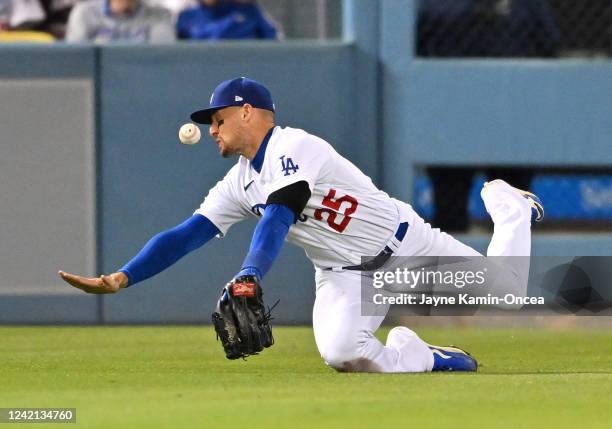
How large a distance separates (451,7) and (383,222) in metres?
4.49

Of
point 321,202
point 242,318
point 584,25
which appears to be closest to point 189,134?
point 321,202

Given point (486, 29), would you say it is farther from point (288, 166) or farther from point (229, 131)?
point (288, 166)

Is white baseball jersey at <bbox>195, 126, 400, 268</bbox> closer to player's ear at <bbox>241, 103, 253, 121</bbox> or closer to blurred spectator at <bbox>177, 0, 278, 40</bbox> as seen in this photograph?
player's ear at <bbox>241, 103, 253, 121</bbox>

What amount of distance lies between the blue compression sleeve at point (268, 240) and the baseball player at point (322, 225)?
5 cm

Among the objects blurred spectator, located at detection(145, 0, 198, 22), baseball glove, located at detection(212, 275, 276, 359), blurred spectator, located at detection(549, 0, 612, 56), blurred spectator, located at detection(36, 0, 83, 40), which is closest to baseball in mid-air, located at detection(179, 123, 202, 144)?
baseball glove, located at detection(212, 275, 276, 359)

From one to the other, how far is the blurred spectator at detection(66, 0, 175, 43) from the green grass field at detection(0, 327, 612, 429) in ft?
9.87

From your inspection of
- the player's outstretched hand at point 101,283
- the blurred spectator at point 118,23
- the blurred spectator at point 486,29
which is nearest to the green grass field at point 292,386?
the player's outstretched hand at point 101,283

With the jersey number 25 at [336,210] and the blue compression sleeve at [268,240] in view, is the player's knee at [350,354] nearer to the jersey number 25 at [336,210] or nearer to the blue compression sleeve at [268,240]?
the jersey number 25 at [336,210]

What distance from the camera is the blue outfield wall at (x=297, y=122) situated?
11.6 metres

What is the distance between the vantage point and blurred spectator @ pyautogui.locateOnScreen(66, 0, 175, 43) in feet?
39.2

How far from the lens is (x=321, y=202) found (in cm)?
766

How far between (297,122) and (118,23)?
1.85m

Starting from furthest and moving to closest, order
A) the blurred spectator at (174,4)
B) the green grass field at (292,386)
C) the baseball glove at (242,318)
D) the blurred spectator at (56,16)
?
1. the blurred spectator at (56,16)
2. the blurred spectator at (174,4)
3. the baseball glove at (242,318)
4. the green grass field at (292,386)

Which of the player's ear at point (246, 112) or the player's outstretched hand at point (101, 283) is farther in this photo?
the player's ear at point (246, 112)
